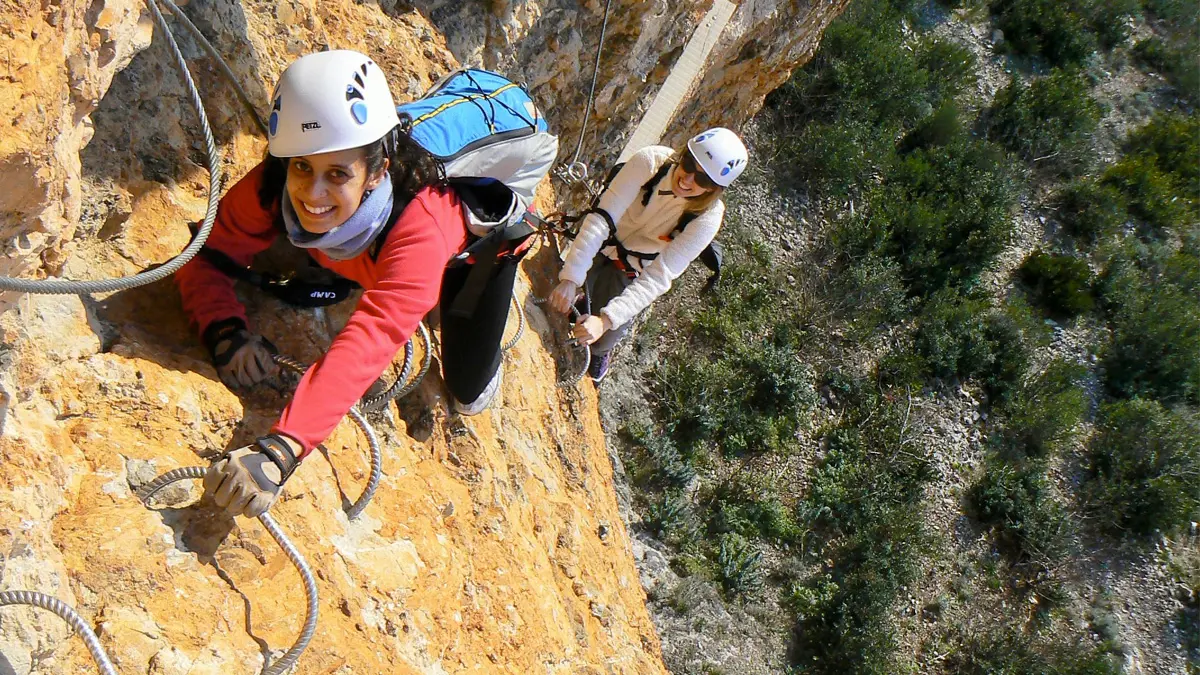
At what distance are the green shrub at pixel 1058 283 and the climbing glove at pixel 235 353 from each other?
1248 cm

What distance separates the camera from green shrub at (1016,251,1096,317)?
1205cm

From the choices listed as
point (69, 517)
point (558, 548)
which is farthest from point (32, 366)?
point (558, 548)

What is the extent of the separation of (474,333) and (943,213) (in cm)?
1028

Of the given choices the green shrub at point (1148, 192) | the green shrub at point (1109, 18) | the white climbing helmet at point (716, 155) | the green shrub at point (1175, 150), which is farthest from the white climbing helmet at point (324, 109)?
the green shrub at point (1109, 18)

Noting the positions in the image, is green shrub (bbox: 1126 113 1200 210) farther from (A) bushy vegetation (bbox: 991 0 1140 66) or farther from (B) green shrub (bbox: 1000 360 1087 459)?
(B) green shrub (bbox: 1000 360 1087 459)

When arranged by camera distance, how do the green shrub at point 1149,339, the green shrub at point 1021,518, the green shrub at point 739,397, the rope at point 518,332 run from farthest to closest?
the green shrub at point 1149,339 < the green shrub at point 1021,518 < the green shrub at point 739,397 < the rope at point 518,332

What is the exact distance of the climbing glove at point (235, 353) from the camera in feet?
7.48

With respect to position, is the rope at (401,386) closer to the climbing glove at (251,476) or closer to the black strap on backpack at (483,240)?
the black strap on backpack at (483,240)

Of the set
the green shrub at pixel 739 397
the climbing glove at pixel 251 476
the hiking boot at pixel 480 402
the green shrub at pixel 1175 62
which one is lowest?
the green shrub at pixel 739 397

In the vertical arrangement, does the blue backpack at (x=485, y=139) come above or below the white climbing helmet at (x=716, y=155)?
above

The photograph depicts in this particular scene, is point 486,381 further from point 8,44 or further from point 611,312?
point 8,44

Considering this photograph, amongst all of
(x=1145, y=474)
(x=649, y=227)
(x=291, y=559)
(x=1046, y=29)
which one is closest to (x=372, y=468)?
(x=291, y=559)

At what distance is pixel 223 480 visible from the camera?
1833 mm

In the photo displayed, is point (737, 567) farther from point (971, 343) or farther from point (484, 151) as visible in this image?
point (484, 151)
